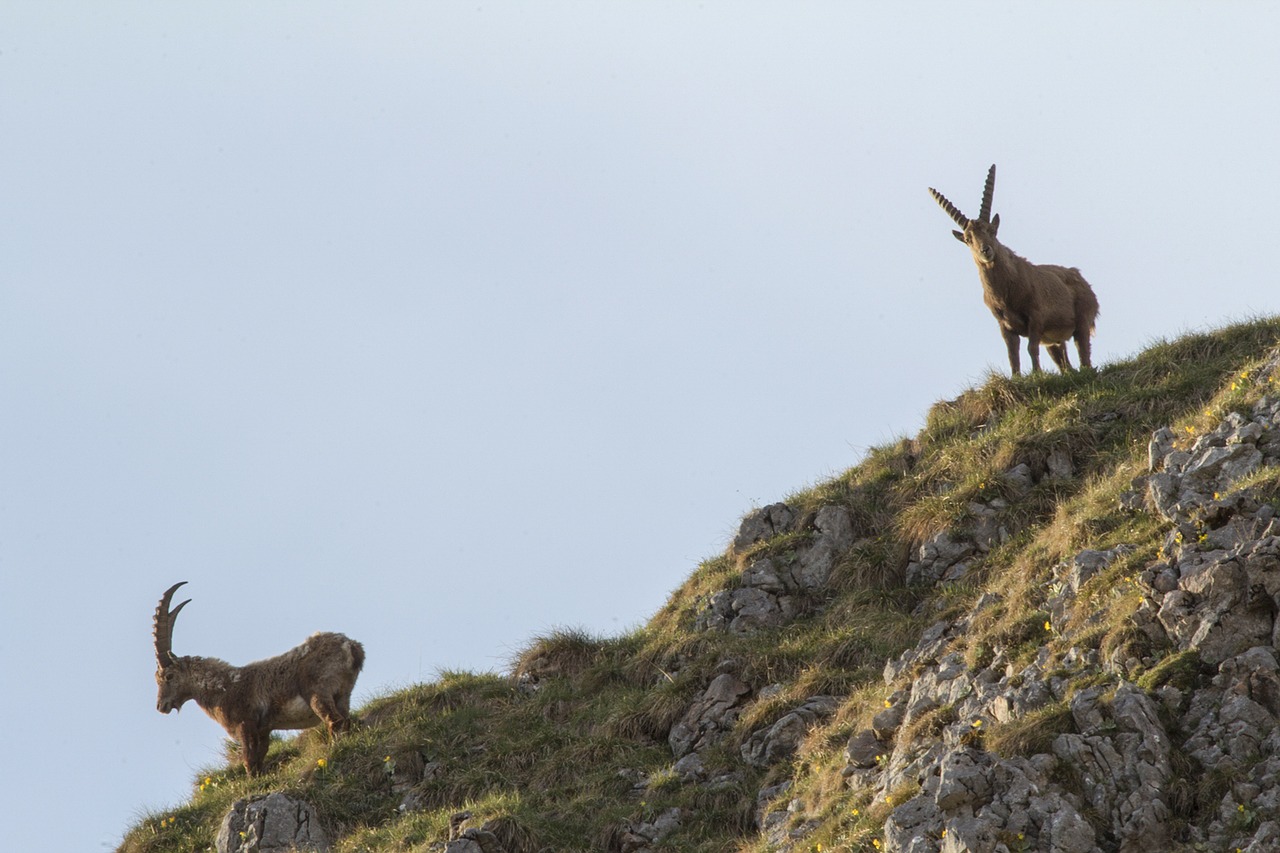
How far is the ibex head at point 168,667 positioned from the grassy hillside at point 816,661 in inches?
52.4

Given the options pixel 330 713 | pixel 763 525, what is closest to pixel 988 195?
pixel 763 525

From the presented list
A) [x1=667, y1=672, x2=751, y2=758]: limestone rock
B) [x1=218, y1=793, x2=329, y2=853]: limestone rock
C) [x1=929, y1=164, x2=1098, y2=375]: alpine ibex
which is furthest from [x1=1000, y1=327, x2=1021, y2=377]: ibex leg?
[x1=218, y1=793, x2=329, y2=853]: limestone rock

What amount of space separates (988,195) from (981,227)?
1.03m

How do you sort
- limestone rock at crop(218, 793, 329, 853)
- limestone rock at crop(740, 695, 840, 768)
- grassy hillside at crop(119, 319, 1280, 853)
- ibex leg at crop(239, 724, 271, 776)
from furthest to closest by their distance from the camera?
ibex leg at crop(239, 724, 271, 776)
limestone rock at crop(218, 793, 329, 853)
limestone rock at crop(740, 695, 840, 768)
grassy hillside at crop(119, 319, 1280, 853)

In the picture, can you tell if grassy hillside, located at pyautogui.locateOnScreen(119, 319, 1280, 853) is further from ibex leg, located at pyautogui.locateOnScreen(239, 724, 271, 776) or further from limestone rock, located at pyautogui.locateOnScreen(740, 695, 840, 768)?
ibex leg, located at pyautogui.locateOnScreen(239, 724, 271, 776)

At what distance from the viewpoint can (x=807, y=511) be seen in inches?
799

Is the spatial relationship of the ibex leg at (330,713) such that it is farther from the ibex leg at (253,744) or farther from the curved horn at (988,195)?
the curved horn at (988,195)

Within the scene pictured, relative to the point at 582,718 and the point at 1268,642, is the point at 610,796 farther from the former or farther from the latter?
the point at 1268,642

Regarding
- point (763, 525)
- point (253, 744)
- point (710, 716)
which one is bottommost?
point (710, 716)

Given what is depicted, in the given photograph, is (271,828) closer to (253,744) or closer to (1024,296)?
(253,744)

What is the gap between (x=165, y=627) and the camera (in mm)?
21516

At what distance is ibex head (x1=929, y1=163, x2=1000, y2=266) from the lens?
22.0 metres

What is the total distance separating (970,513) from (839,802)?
5.60 m

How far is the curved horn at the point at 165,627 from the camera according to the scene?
2133 cm
